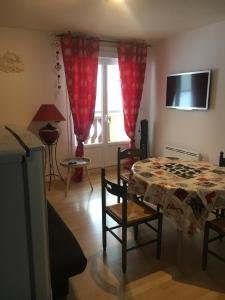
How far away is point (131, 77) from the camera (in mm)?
4531

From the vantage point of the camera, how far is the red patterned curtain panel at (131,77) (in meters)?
4.39

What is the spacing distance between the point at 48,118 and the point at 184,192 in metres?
2.43

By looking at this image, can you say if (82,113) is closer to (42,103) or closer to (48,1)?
(42,103)

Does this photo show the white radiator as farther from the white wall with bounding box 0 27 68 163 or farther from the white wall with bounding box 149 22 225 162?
the white wall with bounding box 0 27 68 163

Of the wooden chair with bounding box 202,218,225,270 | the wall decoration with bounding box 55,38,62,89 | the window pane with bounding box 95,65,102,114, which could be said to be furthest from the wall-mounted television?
the wooden chair with bounding box 202,218,225,270

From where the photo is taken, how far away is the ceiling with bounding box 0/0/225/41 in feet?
8.82

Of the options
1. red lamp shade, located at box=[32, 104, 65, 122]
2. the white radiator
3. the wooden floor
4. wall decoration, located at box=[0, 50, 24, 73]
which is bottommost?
the wooden floor

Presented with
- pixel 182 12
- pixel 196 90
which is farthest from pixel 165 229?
pixel 182 12

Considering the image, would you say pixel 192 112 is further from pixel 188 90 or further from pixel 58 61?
pixel 58 61

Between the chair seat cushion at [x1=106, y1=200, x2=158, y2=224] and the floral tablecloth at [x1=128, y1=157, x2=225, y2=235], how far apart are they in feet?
0.46

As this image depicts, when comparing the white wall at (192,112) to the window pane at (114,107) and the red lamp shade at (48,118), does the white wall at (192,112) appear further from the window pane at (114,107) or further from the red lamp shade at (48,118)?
the red lamp shade at (48,118)

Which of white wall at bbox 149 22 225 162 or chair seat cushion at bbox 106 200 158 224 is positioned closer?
chair seat cushion at bbox 106 200 158 224

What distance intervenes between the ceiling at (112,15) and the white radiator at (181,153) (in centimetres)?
190

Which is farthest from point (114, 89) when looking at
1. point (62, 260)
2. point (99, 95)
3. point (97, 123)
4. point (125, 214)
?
point (62, 260)
